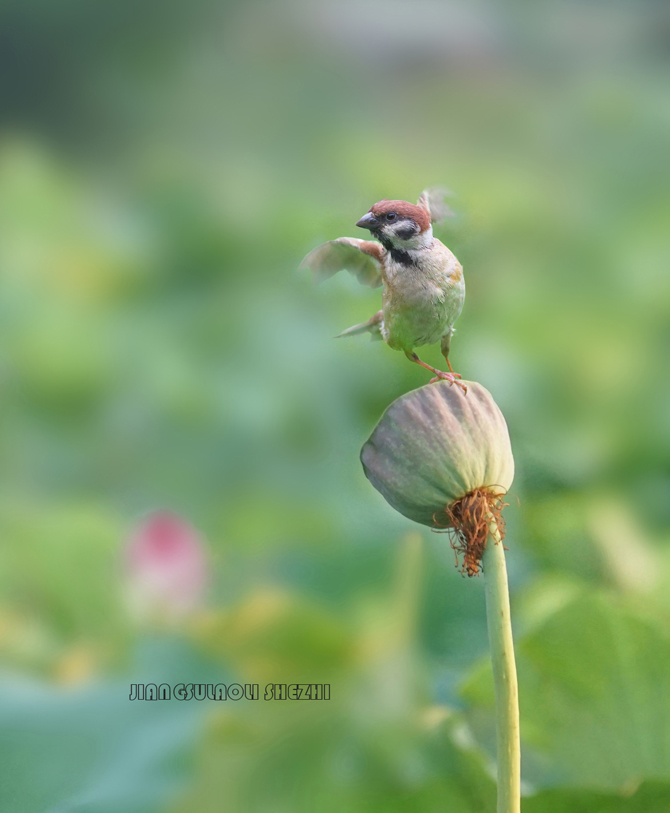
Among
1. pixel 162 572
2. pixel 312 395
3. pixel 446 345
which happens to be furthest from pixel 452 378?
pixel 312 395

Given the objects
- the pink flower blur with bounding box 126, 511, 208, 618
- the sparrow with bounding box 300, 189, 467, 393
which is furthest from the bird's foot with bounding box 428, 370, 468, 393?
the pink flower blur with bounding box 126, 511, 208, 618

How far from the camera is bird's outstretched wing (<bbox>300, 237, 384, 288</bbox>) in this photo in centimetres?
18

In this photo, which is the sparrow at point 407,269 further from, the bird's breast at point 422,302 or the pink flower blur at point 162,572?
the pink flower blur at point 162,572

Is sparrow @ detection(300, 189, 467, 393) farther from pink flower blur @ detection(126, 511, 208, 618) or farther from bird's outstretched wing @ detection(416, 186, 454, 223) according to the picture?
pink flower blur @ detection(126, 511, 208, 618)

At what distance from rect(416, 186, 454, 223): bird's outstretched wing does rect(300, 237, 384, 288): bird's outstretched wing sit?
1 cm

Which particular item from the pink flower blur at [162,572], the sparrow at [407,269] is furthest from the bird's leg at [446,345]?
the pink flower blur at [162,572]

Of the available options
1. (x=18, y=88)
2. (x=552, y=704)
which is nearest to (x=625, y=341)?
(x=552, y=704)

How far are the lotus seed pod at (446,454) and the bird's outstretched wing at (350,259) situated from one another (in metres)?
0.03

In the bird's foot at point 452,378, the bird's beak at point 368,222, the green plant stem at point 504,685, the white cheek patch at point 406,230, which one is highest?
the bird's beak at point 368,222

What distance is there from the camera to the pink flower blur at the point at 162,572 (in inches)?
27.7

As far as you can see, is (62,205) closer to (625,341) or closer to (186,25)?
(186,25)

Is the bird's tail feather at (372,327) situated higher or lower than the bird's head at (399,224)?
lower

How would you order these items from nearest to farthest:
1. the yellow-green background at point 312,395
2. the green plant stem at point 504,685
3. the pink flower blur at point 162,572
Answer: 1. the green plant stem at point 504,685
2. the yellow-green background at point 312,395
3. the pink flower blur at point 162,572

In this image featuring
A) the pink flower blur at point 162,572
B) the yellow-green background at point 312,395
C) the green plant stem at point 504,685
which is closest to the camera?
the green plant stem at point 504,685
